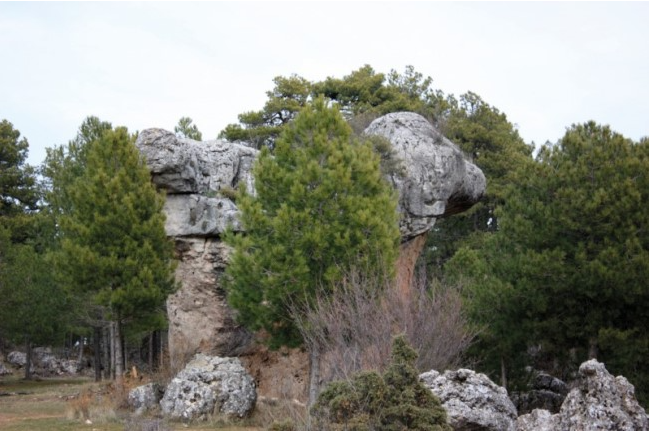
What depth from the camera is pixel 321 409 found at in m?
9.64

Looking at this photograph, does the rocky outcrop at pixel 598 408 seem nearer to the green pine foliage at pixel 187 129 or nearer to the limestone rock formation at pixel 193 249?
the limestone rock formation at pixel 193 249

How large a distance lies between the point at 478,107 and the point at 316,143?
17998mm

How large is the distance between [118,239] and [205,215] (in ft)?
8.48

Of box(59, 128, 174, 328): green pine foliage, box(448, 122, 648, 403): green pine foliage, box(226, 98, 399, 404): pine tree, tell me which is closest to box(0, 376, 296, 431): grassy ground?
box(226, 98, 399, 404): pine tree

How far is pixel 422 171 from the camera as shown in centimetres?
2211

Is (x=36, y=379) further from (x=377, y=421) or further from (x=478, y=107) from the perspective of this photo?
(x=377, y=421)

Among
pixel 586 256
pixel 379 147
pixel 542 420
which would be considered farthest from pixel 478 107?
pixel 542 420

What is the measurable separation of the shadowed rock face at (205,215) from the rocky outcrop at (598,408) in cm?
899

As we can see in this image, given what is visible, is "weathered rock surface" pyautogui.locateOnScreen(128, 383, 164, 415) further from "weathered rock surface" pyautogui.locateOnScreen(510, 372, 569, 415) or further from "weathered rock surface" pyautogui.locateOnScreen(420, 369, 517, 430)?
"weathered rock surface" pyautogui.locateOnScreen(510, 372, 569, 415)

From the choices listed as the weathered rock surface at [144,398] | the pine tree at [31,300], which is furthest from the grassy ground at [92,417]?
the pine tree at [31,300]

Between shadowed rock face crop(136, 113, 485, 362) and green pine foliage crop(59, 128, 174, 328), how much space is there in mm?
1031

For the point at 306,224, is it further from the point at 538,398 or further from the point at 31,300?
the point at 31,300

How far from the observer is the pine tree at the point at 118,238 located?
18.3m

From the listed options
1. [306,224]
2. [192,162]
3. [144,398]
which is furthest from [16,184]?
[306,224]
